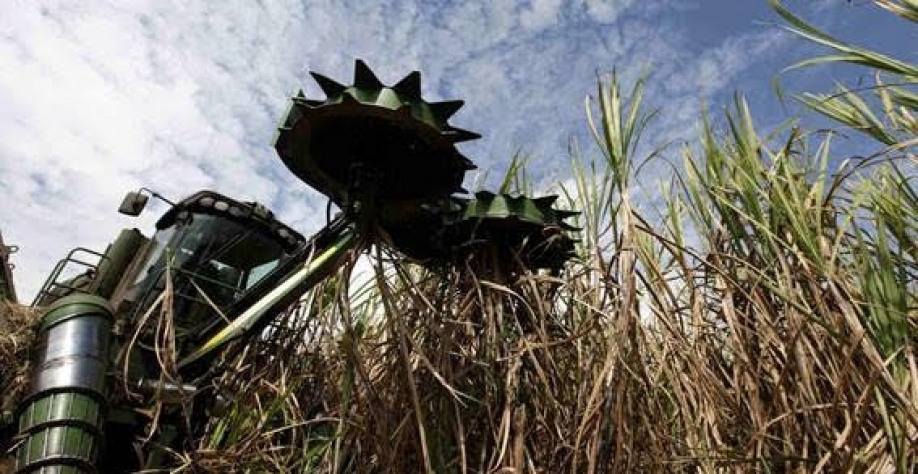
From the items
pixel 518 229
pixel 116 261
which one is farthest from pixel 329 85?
pixel 116 261

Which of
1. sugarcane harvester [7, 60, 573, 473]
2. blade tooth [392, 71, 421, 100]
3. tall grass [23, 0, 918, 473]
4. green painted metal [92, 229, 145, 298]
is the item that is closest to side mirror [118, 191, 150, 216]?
sugarcane harvester [7, 60, 573, 473]

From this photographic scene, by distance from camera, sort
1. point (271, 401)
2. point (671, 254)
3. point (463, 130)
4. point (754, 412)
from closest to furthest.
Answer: point (754, 412), point (671, 254), point (463, 130), point (271, 401)

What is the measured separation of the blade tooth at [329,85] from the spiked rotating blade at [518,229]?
704mm

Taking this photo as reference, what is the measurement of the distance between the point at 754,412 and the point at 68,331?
8.11ft

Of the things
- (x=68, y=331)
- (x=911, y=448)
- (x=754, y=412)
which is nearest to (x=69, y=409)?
(x=68, y=331)

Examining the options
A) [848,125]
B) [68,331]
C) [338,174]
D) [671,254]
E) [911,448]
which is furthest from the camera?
[68,331]

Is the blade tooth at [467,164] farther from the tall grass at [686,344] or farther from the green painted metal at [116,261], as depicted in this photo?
the green painted metal at [116,261]

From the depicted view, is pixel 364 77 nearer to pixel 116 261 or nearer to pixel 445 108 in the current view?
pixel 445 108

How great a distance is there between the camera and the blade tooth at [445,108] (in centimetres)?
226

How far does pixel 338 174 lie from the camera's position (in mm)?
2572

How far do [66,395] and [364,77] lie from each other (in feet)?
5.29

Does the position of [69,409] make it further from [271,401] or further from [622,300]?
[622,300]

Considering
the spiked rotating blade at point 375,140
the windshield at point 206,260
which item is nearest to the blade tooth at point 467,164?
the spiked rotating blade at point 375,140

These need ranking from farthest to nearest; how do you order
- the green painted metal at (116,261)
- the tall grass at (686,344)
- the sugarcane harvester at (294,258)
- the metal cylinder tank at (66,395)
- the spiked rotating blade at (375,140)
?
the green painted metal at (116,261) → the metal cylinder tank at (66,395) → the sugarcane harvester at (294,258) → the spiked rotating blade at (375,140) → the tall grass at (686,344)
